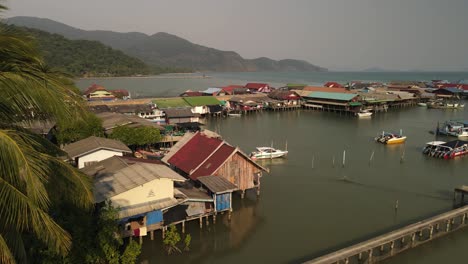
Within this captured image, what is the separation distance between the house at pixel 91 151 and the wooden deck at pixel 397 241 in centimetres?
1292

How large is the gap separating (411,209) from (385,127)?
86.9 ft

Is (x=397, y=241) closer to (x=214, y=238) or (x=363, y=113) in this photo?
(x=214, y=238)

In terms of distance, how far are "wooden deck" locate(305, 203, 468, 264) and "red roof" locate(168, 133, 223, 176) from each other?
28.6ft

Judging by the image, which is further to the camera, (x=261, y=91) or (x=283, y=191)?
(x=261, y=91)

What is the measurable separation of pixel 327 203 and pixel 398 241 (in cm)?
472

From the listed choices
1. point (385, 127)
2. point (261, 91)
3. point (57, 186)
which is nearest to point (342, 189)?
point (57, 186)

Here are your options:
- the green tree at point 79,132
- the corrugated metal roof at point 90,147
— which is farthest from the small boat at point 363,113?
the corrugated metal roof at point 90,147

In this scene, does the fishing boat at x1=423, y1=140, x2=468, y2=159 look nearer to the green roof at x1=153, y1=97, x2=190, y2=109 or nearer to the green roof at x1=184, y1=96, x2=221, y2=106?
the green roof at x1=184, y1=96, x2=221, y2=106

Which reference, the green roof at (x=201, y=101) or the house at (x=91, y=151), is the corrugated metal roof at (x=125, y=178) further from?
the green roof at (x=201, y=101)

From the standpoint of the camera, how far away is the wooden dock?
12284 millimetres

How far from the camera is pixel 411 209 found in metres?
18.3

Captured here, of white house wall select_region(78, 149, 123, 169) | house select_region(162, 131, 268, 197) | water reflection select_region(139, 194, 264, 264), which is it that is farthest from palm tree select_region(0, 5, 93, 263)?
white house wall select_region(78, 149, 123, 169)

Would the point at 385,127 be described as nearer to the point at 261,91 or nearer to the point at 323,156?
the point at 323,156

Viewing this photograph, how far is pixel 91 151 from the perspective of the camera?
19.2 m
